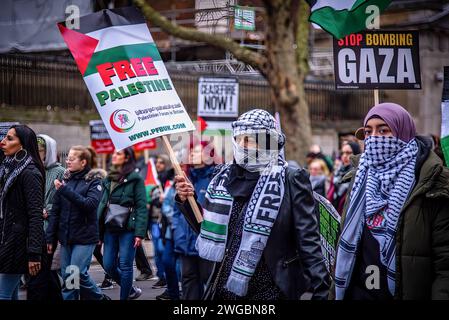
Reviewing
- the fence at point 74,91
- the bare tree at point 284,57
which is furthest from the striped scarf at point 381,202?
the bare tree at point 284,57

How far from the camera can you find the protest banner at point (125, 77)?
5.66m

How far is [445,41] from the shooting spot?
24.7 ft

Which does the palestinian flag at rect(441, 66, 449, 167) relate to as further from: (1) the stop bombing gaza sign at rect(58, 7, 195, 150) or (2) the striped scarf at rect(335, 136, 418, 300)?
(1) the stop bombing gaza sign at rect(58, 7, 195, 150)

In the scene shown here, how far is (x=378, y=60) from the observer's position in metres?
6.43

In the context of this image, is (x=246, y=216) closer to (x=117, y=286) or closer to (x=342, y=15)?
(x=342, y=15)

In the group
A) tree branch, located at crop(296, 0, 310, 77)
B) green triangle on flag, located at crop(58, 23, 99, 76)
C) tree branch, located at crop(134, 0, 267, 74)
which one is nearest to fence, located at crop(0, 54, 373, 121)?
tree branch, located at crop(134, 0, 267, 74)

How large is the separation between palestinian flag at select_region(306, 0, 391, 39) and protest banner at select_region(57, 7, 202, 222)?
1418 millimetres

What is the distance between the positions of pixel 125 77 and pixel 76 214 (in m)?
2.07

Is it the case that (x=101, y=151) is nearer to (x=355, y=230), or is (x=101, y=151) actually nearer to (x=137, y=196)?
(x=137, y=196)

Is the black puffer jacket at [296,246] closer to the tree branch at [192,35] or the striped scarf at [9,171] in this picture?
the striped scarf at [9,171]

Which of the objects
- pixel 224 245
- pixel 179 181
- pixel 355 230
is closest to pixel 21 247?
pixel 179 181

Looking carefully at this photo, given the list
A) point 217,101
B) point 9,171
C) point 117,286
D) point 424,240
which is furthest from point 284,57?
point 424,240

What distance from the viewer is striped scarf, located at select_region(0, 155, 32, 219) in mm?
6258

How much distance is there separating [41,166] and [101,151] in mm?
7115
